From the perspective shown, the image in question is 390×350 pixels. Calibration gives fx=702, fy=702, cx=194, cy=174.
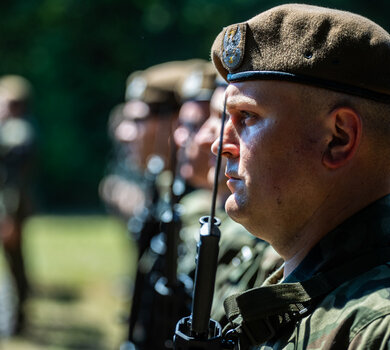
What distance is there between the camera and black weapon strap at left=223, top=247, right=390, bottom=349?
5.30 feet

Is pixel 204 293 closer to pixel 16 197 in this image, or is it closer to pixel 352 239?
pixel 352 239

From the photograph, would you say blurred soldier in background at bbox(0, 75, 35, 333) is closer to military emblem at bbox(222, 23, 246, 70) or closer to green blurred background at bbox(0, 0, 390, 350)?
military emblem at bbox(222, 23, 246, 70)

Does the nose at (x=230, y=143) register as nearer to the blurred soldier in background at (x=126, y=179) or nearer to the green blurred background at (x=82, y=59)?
the blurred soldier in background at (x=126, y=179)

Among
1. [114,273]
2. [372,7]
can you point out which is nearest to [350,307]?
[114,273]

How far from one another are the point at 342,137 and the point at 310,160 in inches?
3.7

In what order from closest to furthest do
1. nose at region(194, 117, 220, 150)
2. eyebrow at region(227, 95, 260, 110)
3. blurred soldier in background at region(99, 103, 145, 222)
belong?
eyebrow at region(227, 95, 260, 110) → nose at region(194, 117, 220, 150) → blurred soldier in background at region(99, 103, 145, 222)

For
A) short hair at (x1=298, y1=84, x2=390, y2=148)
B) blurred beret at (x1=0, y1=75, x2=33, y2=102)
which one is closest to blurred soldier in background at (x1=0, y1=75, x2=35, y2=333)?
blurred beret at (x1=0, y1=75, x2=33, y2=102)

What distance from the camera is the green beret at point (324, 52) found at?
1.66 m

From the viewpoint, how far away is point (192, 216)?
4.37 metres

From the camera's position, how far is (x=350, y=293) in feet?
5.11

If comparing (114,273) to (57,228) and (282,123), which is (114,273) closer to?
(57,228)

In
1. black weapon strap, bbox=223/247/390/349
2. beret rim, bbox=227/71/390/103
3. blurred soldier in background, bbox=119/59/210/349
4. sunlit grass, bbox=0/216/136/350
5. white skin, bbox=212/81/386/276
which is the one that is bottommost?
sunlit grass, bbox=0/216/136/350

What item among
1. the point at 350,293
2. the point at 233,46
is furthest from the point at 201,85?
the point at 350,293

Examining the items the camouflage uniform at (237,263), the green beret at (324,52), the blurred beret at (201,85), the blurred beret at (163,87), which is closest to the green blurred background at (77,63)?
the blurred beret at (163,87)
